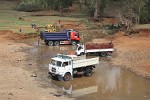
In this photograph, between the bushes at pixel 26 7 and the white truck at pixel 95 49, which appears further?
the bushes at pixel 26 7

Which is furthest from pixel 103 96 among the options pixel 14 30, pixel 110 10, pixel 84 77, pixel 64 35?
pixel 110 10

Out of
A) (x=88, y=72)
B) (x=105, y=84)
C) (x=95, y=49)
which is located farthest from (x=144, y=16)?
(x=105, y=84)

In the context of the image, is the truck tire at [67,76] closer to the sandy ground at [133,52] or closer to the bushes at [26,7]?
the sandy ground at [133,52]

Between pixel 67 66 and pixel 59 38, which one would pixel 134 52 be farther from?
pixel 67 66

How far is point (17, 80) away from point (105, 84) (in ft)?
25.0

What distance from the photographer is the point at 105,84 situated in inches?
1270

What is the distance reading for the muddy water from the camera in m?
28.9

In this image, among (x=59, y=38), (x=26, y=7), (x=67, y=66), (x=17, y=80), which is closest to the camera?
(x=17, y=80)

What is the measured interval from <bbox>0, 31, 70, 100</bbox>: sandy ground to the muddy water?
4.10 ft

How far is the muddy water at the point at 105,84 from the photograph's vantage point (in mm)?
28938

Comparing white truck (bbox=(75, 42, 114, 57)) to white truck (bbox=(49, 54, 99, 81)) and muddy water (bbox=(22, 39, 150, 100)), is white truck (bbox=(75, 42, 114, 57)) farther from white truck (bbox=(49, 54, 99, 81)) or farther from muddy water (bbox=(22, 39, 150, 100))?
white truck (bbox=(49, 54, 99, 81))

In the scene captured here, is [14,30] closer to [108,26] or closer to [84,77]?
[108,26]

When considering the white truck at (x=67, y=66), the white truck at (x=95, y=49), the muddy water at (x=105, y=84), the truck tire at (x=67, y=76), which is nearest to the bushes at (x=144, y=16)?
the white truck at (x=95, y=49)

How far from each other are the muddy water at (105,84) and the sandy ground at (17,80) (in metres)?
1.25
